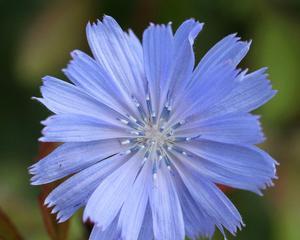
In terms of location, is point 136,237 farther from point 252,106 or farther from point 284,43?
point 284,43

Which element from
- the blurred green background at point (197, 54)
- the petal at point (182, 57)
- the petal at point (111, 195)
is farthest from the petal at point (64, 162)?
the blurred green background at point (197, 54)

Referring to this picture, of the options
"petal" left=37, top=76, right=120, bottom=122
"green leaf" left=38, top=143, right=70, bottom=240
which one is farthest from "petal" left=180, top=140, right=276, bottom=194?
"green leaf" left=38, top=143, right=70, bottom=240

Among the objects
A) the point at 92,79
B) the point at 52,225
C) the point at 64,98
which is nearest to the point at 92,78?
the point at 92,79

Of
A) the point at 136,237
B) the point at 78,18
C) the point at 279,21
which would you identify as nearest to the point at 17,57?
the point at 78,18

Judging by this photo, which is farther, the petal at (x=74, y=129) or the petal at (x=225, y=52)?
the petal at (x=225, y=52)

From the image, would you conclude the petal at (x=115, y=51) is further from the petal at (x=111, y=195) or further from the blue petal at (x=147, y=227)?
the blue petal at (x=147, y=227)

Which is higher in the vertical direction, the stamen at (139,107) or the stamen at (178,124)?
the stamen at (139,107)
